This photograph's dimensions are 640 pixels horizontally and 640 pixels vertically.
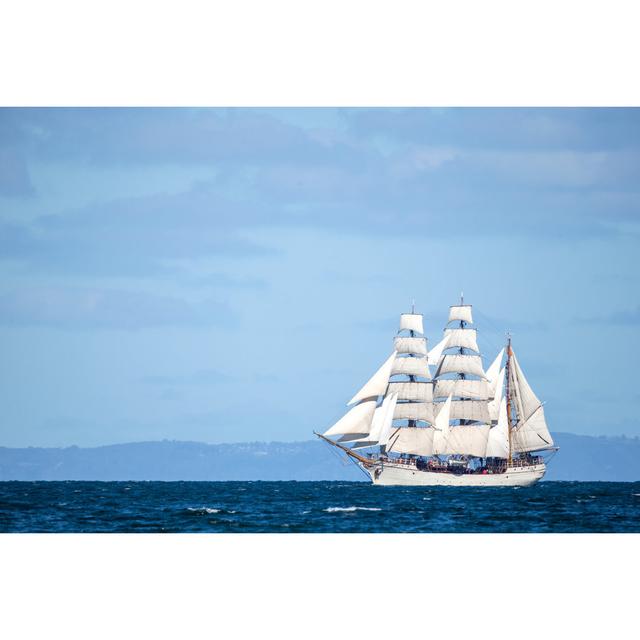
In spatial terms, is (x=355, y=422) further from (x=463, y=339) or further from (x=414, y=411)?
(x=463, y=339)

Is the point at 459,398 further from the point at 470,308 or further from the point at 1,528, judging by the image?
the point at 1,528

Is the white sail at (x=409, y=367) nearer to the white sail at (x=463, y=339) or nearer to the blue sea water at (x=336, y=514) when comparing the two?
the white sail at (x=463, y=339)

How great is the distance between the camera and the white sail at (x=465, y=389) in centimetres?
10212

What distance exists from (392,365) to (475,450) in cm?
914

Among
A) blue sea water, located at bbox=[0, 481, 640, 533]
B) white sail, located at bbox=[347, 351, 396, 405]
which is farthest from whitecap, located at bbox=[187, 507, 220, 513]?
white sail, located at bbox=[347, 351, 396, 405]

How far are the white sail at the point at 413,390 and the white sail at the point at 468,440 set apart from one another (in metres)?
3.11

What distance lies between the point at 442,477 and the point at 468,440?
500 centimetres

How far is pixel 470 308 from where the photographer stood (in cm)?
10212

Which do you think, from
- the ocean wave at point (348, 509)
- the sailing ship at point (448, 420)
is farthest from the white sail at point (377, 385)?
the ocean wave at point (348, 509)

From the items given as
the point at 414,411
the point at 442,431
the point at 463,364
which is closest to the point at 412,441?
the point at 414,411

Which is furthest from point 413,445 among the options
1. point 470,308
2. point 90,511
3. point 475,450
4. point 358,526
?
point 358,526

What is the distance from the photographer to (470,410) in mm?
102250

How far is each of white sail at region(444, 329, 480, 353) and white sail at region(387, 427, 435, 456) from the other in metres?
6.79

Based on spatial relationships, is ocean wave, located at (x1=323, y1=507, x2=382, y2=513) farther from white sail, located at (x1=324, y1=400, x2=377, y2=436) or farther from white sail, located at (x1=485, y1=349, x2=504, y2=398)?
white sail, located at (x1=485, y1=349, x2=504, y2=398)
